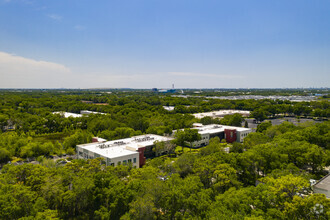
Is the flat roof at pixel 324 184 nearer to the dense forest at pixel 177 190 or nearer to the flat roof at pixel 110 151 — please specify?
the dense forest at pixel 177 190

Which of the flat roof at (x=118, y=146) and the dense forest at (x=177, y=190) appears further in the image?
the flat roof at (x=118, y=146)

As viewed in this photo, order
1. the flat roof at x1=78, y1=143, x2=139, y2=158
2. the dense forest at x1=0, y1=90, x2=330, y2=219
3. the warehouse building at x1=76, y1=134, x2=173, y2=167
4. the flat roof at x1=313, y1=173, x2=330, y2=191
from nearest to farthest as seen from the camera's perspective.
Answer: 1. the dense forest at x1=0, y1=90, x2=330, y2=219
2. the flat roof at x1=313, y1=173, x2=330, y2=191
3. the warehouse building at x1=76, y1=134, x2=173, y2=167
4. the flat roof at x1=78, y1=143, x2=139, y2=158

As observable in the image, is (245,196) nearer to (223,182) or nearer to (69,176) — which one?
(223,182)

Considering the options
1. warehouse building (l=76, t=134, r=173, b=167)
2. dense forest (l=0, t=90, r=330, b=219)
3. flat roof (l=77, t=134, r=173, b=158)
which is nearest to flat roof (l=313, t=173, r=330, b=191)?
dense forest (l=0, t=90, r=330, b=219)

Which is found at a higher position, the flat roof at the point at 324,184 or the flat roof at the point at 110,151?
the flat roof at the point at 324,184

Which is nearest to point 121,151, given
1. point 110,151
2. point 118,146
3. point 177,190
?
point 110,151

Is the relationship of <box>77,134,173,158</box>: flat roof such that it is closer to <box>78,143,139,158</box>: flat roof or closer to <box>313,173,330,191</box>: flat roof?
<box>78,143,139,158</box>: flat roof

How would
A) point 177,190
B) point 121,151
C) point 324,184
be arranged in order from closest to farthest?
point 177,190
point 324,184
point 121,151

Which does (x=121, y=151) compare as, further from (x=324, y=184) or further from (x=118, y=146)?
(x=324, y=184)

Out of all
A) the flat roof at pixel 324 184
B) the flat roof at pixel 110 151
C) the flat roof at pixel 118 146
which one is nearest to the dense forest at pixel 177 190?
the flat roof at pixel 324 184
